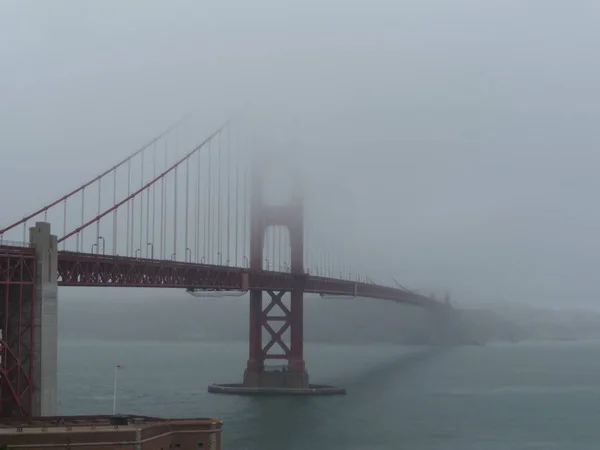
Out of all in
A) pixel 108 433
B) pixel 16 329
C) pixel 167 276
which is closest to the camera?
pixel 108 433

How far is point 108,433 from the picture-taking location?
20.3 metres

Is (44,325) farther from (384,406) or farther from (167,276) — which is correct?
(384,406)

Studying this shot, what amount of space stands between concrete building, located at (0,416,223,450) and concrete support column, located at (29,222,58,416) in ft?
5.07

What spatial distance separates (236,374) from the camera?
64.1m

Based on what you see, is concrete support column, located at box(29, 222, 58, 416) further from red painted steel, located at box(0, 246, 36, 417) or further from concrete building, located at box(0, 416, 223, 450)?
concrete building, located at box(0, 416, 223, 450)

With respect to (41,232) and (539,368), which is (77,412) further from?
(539,368)

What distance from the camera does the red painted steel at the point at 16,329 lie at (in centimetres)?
2269

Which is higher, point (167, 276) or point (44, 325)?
point (167, 276)

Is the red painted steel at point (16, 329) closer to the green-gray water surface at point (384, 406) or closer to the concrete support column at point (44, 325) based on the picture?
the concrete support column at point (44, 325)

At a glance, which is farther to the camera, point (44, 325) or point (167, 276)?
point (167, 276)

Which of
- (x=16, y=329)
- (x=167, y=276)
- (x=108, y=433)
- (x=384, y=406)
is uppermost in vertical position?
(x=167, y=276)

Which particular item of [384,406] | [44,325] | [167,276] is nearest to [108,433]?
[44,325]

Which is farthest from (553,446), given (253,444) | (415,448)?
(253,444)

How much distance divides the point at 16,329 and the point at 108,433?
4669mm
